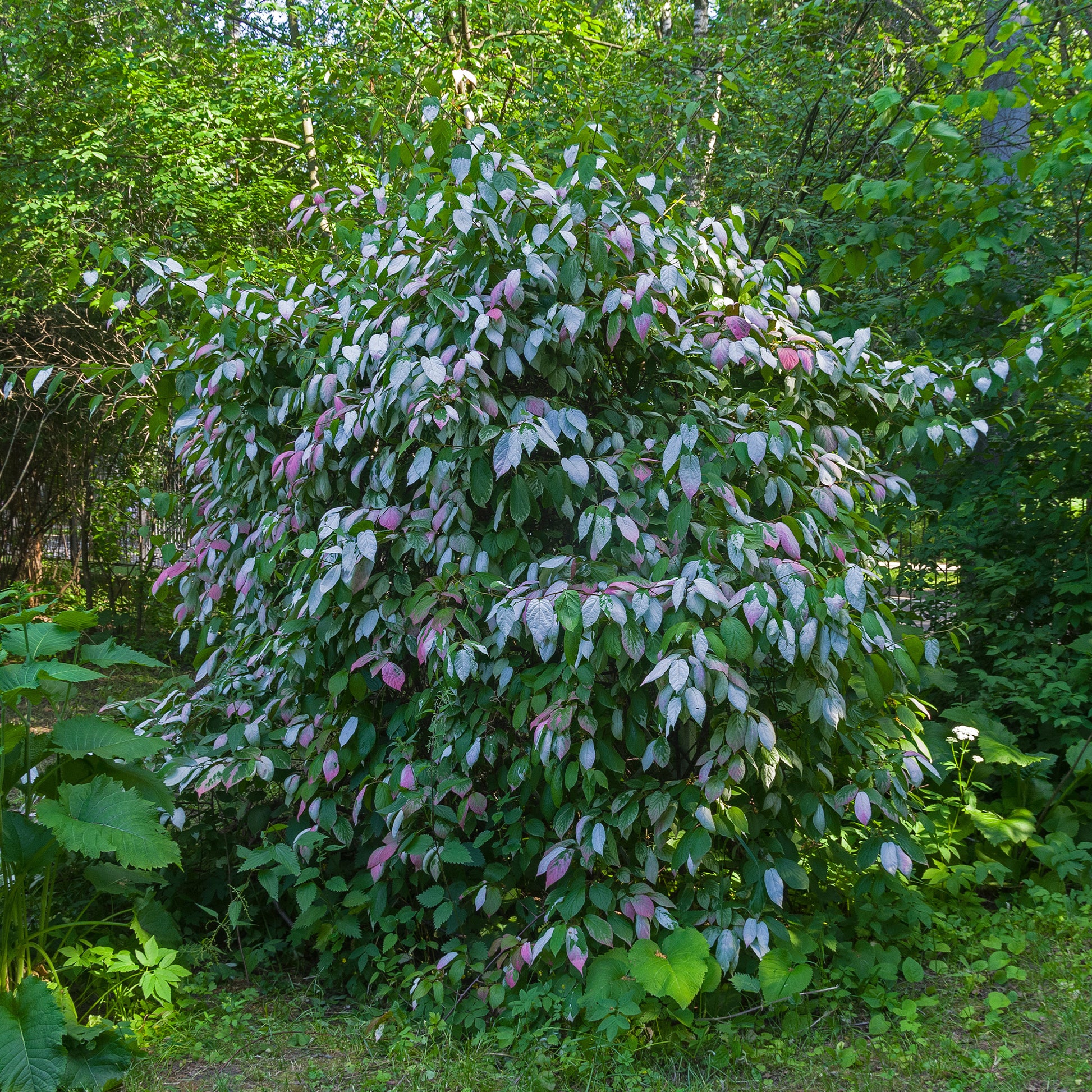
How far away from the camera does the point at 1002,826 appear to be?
3080mm

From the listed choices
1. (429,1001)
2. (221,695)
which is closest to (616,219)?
(221,695)

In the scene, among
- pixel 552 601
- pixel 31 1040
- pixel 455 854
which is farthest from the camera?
pixel 455 854

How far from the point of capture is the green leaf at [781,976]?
7.20 ft

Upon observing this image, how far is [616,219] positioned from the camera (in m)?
2.40

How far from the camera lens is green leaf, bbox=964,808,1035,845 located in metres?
3.06

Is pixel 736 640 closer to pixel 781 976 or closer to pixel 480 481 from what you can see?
pixel 480 481

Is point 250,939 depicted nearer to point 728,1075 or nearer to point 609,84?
point 728,1075

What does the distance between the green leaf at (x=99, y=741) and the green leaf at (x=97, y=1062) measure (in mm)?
633

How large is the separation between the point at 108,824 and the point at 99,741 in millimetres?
292

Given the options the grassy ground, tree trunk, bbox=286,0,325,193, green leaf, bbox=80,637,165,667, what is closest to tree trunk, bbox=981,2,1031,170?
green leaf, bbox=80,637,165,667

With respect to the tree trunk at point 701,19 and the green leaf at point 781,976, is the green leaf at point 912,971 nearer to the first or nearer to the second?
the green leaf at point 781,976

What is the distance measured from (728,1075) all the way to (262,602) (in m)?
1.81

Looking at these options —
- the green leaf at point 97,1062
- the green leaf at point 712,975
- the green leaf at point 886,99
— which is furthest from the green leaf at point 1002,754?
the green leaf at point 97,1062

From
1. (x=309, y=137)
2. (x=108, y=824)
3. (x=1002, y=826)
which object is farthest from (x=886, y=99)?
(x=309, y=137)
